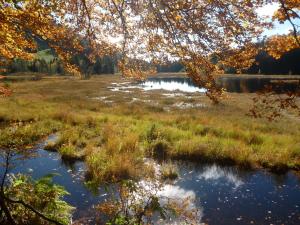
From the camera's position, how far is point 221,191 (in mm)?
13867

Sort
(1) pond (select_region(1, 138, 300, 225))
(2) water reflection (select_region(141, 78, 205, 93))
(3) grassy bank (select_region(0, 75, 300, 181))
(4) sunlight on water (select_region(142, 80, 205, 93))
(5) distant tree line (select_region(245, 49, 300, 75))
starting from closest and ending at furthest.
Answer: (1) pond (select_region(1, 138, 300, 225)) < (3) grassy bank (select_region(0, 75, 300, 181)) < (4) sunlight on water (select_region(142, 80, 205, 93)) < (2) water reflection (select_region(141, 78, 205, 93)) < (5) distant tree line (select_region(245, 49, 300, 75))

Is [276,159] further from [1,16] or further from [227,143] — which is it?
[1,16]

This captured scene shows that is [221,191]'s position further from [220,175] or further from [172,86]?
[172,86]

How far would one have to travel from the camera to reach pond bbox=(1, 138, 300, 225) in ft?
38.5

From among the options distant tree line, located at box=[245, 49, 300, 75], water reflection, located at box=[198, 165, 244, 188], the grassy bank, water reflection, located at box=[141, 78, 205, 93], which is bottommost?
water reflection, located at box=[141, 78, 205, 93]

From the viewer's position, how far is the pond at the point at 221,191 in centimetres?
1173

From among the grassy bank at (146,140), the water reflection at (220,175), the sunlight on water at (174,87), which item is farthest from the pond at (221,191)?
the sunlight on water at (174,87)

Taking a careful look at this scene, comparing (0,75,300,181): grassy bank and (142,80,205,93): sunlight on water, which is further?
(142,80,205,93): sunlight on water

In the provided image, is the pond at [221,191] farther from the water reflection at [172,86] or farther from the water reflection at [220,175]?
the water reflection at [172,86]

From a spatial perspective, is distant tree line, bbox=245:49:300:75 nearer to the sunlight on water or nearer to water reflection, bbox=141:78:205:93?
water reflection, bbox=141:78:205:93

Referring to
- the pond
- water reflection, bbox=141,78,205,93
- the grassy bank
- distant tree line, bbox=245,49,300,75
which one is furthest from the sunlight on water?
the pond

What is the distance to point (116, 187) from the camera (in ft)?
43.2

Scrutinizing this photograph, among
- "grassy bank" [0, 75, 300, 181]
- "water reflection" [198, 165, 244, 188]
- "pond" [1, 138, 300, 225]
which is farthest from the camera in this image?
"grassy bank" [0, 75, 300, 181]

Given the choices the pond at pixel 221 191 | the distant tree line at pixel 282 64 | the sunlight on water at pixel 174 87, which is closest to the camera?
the pond at pixel 221 191
